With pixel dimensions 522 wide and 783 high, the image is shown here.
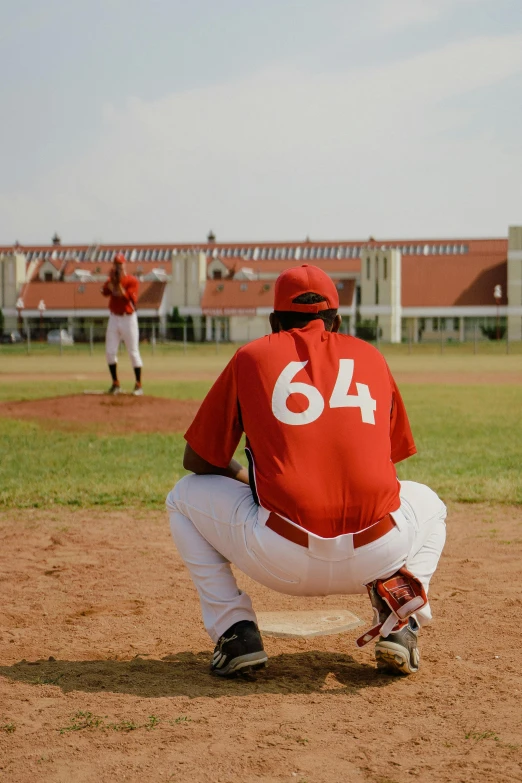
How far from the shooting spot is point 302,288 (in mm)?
3770

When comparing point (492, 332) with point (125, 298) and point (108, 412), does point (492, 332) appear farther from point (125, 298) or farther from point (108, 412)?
point (108, 412)

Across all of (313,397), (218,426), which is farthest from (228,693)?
(313,397)

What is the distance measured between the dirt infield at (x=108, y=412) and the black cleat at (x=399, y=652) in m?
8.91

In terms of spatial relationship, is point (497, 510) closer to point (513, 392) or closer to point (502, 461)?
point (502, 461)

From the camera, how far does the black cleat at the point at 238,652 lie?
3.75m

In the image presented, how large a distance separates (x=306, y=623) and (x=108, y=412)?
9714 mm

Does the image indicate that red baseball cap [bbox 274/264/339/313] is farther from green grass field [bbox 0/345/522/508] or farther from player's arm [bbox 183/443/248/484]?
green grass field [bbox 0/345/522/508]

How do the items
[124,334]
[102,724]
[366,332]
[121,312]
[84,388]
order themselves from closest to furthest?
[102,724] → [121,312] → [124,334] → [84,388] → [366,332]

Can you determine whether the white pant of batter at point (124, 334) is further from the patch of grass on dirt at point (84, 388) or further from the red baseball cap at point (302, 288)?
the red baseball cap at point (302, 288)

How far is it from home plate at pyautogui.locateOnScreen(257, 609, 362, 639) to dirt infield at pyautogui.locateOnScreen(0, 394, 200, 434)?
26.1 ft

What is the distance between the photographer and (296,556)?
11.6ft

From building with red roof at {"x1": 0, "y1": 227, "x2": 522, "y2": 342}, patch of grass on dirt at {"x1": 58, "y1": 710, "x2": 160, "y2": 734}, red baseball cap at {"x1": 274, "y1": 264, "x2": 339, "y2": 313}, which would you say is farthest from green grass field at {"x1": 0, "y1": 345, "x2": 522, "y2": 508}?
building with red roof at {"x1": 0, "y1": 227, "x2": 522, "y2": 342}

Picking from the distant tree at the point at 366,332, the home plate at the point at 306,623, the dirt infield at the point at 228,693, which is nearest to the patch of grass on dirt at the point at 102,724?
the dirt infield at the point at 228,693

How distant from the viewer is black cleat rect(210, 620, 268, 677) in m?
3.75
